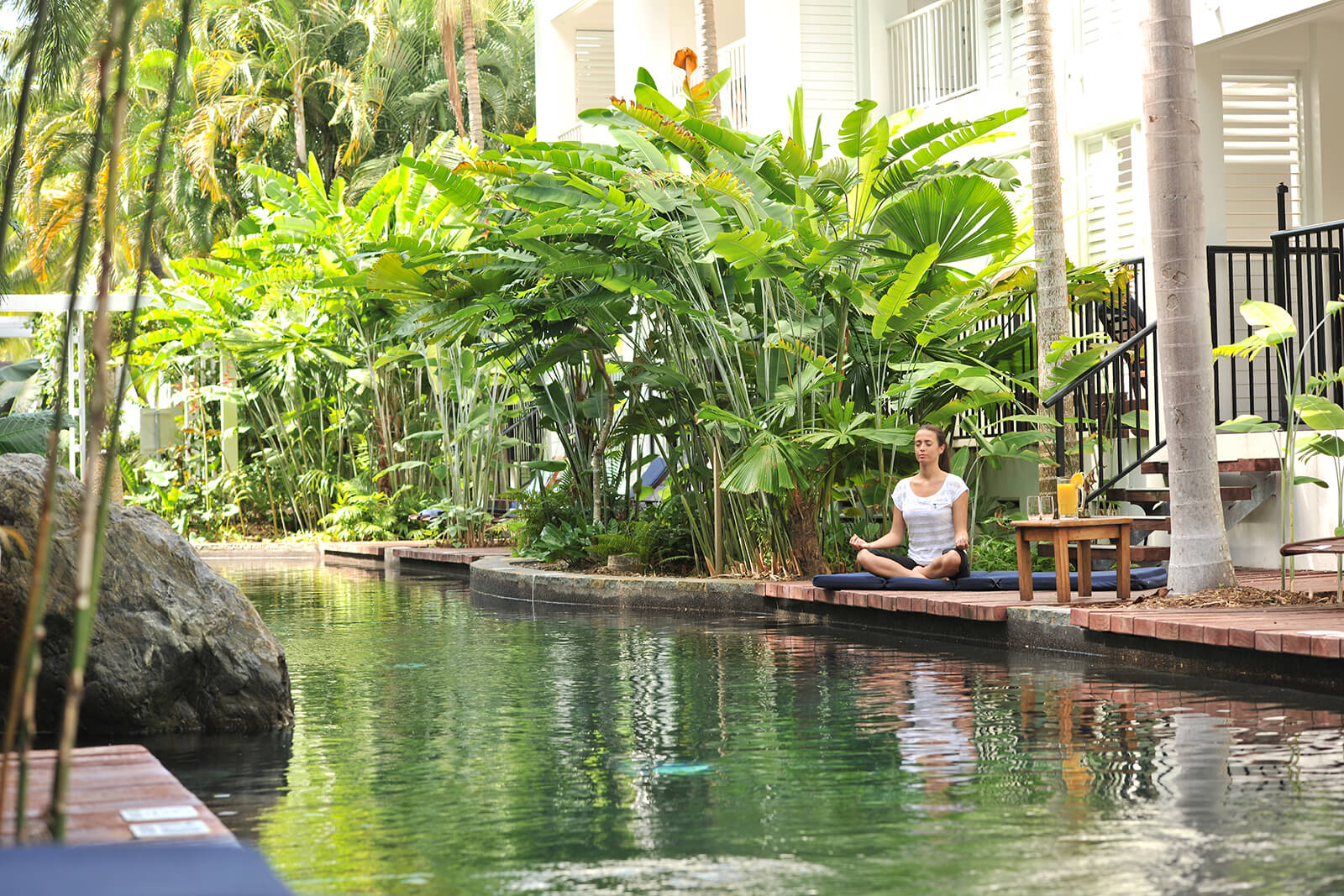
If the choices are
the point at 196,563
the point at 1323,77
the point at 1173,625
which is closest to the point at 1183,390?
the point at 1173,625

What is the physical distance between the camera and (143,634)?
7695 millimetres

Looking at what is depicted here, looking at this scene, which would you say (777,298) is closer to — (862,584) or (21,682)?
(862,584)

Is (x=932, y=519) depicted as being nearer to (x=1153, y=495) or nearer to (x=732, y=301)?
(x=1153, y=495)

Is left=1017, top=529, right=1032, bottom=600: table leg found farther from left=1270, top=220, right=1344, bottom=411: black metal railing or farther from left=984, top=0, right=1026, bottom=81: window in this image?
left=984, top=0, right=1026, bottom=81: window

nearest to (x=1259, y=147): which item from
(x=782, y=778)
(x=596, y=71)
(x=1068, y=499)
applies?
(x=1068, y=499)

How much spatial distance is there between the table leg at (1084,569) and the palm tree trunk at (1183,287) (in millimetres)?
630

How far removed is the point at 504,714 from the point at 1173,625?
11.8ft

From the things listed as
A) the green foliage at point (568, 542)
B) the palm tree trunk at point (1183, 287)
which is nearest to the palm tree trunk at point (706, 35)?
the green foliage at point (568, 542)

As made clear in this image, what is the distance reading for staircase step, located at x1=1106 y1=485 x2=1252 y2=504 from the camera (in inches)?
527

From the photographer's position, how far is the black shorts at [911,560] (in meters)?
12.4

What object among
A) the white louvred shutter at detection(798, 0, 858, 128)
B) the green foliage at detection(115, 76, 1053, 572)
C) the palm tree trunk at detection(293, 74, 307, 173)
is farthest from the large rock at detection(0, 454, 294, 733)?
the palm tree trunk at detection(293, 74, 307, 173)

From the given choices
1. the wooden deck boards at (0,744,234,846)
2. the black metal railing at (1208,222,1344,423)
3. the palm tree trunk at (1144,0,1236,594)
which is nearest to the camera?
the wooden deck boards at (0,744,234,846)

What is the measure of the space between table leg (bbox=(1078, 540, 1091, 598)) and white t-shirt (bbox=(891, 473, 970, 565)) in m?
1.38

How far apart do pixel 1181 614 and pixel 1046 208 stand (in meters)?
4.94
